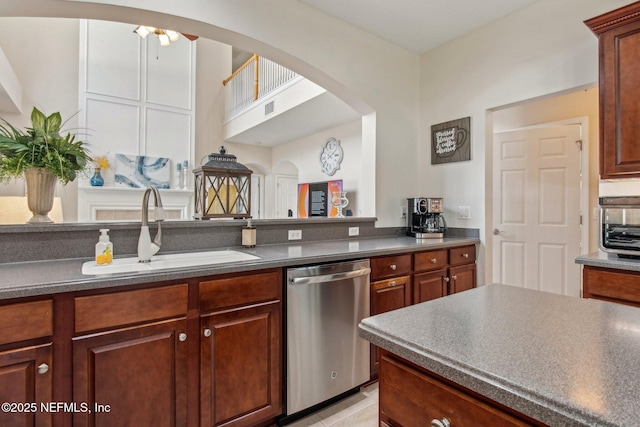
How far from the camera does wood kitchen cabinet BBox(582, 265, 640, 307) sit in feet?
5.76

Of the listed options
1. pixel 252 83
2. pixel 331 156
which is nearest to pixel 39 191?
pixel 331 156

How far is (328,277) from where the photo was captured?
6.37 feet

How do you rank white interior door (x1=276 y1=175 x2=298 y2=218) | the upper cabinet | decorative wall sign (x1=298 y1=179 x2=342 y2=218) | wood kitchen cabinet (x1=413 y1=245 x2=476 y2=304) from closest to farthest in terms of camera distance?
1. the upper cabinet
2. wood kitchen cabinet (x1=413 y1=245 x2=476 y2=304)
3. decorative wall sign (x1=298 y1=179 x2=342 y2=218)
4. white interior door (x1=276 y1=175 x2=298 y2=218)

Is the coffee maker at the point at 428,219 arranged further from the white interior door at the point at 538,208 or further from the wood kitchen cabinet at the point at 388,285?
the white interior door at the point at 538,208

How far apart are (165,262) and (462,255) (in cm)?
234

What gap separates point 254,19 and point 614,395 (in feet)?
8.66

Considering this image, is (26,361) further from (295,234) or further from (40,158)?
(295,234)

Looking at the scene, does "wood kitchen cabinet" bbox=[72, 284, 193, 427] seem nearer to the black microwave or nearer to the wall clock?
the black microwave

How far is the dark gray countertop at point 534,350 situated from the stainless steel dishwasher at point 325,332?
3.16 ft

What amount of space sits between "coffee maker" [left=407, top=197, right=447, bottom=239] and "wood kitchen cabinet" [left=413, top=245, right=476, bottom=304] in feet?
0.92

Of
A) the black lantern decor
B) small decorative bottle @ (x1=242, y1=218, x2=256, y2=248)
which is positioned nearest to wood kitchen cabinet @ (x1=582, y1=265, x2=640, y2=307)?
small decorative bottle @ (x1=242, y1=218, x2=256, y2=248)

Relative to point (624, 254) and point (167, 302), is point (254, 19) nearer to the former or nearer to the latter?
point (167, 302)

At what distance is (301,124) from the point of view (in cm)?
511

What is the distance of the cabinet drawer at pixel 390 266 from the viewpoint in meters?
2.22
